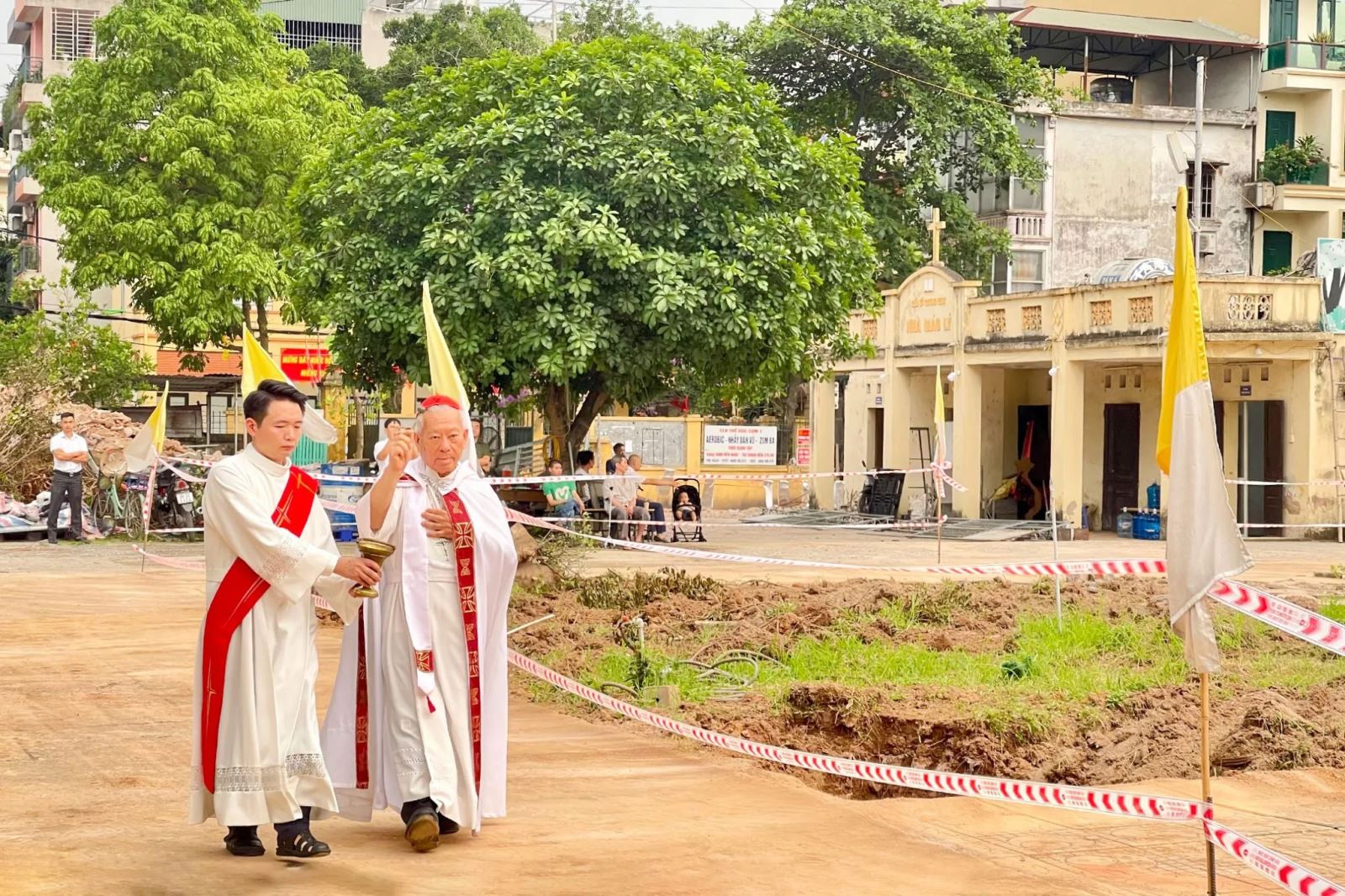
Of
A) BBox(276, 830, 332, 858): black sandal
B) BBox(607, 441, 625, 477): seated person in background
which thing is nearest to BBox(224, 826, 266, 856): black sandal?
BBox(276, 830, 332, 858): black sandal

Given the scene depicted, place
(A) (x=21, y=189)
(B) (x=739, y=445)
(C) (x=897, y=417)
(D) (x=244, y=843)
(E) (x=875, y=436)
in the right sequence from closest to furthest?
(D) (x=244, y=843) → (C) (x=897, y=417) → (B) (x=739, y=445) → (E) (x=875, y=436) → (A) (x=21, y=189)

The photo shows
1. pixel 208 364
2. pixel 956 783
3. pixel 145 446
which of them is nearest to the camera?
pixel 956 783

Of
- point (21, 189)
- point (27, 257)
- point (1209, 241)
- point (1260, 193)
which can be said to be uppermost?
point (21, 189)

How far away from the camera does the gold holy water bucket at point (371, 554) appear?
20.8 ft

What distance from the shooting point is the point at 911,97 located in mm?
38562

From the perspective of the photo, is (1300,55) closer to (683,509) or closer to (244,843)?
(683,509)

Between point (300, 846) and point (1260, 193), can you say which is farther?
point (1260, 193)

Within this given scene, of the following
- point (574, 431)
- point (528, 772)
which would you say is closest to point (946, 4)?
→ point (574, 431)

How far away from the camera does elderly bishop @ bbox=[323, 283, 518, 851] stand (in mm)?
6574

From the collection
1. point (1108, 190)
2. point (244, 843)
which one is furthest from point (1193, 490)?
point (1108, 190)

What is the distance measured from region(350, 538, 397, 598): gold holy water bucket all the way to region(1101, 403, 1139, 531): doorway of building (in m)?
27.1


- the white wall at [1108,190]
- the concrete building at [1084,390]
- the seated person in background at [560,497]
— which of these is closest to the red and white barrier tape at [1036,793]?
the seated person in background at [560,497]

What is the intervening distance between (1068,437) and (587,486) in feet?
32.0

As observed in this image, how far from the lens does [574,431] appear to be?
25141 mm
